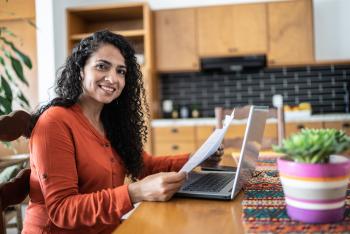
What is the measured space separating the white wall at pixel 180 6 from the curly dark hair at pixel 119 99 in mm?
2387

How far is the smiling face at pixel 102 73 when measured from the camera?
1.25m

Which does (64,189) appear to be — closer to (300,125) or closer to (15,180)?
(15,180)

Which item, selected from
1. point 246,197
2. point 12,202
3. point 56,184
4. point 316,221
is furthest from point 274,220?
point 12,202

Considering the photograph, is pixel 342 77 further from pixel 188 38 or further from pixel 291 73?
pixel 188 38

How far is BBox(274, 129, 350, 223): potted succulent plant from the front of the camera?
655 mm

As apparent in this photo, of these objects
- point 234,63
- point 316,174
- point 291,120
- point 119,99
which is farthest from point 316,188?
point 234,63

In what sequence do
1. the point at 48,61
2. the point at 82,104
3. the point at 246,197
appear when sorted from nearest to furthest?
the point at 246,197 → the point at 82,104 → the point at 48,61

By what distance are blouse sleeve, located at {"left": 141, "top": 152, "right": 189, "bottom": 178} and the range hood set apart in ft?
8.37

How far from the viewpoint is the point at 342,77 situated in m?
3.96

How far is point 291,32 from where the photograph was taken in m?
3.73

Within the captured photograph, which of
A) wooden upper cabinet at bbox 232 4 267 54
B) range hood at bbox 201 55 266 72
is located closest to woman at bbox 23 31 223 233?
range hood at bbox 201 55 266 72

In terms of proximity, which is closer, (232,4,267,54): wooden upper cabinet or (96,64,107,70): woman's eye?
(96,64,107,70): woman's eye

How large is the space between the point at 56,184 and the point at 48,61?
2962 millimetres

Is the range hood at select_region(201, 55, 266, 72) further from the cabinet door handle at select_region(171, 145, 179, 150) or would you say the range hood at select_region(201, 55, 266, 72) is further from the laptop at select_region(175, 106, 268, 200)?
the laptop at select_region(175, 106, 268, 200)
